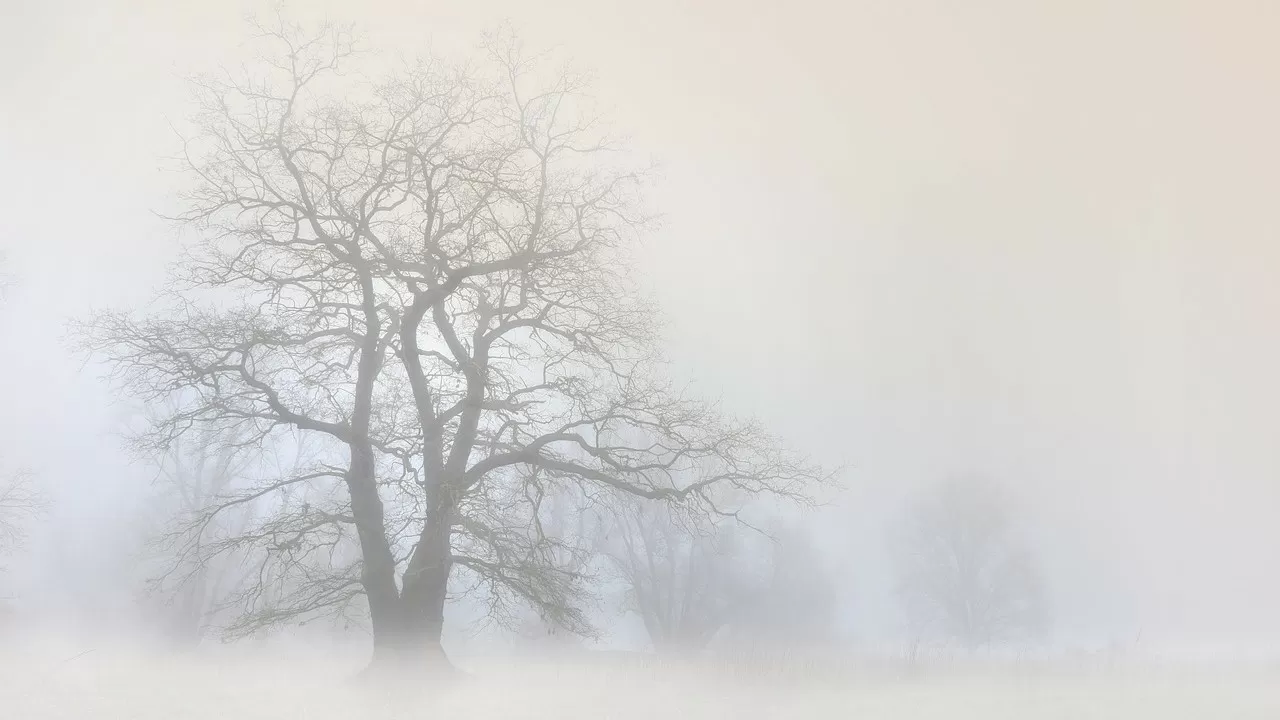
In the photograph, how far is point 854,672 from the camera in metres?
3.17

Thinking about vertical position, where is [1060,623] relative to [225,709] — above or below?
above

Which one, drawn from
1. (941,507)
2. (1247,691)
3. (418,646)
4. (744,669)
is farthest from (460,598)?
(1247,691)

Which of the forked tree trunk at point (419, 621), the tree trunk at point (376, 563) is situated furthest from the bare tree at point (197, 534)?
the forked tree trunk at point (419, 621)

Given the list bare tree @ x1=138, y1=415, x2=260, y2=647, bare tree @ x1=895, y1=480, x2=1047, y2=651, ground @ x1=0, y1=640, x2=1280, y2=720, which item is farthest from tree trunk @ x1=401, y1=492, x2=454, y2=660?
bare tree @ x1=895, y1=480, x2=1047, y2=651

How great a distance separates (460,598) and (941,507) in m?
2.08

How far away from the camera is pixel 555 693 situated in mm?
3107

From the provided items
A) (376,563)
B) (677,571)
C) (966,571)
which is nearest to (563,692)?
(677,571)

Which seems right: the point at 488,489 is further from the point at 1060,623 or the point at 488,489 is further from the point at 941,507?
the point at 1060,623

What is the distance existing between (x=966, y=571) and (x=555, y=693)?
1.76m

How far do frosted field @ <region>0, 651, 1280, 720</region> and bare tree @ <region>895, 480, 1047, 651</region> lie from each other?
0.19 m

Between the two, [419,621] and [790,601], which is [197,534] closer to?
[419,621]

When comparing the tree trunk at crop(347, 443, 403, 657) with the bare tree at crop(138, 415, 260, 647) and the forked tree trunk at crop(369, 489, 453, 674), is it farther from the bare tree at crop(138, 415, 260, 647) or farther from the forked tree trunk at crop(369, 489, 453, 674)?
the bare tree at crop(138, 415, 260, 647)

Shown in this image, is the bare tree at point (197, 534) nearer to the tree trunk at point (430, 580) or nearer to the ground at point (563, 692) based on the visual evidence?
the ground at point (563, 692)

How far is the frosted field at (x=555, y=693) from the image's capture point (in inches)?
118
